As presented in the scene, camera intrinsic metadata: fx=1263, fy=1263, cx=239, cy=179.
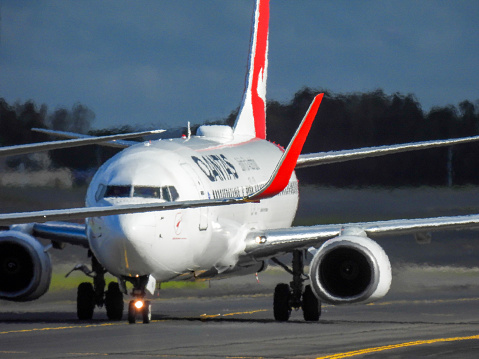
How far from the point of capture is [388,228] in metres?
23.5

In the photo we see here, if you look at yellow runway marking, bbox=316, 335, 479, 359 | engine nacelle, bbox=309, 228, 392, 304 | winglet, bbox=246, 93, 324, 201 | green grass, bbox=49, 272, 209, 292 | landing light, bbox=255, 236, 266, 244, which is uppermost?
winglet, bbox=246, 93, 324, 201

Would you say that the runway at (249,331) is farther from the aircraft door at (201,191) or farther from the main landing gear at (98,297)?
the aircraft door at (201,191)

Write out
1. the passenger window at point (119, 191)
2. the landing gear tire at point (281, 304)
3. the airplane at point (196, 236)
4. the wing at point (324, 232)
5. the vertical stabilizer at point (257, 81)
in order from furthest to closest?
the vertical stabilizer at point (257, 81), the landing gear tire at point (281, 304), the wing at point (324, 232), the passenger window at point (119, 191), the airplane at point (196, 236)

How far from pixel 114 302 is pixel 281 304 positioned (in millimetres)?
3272

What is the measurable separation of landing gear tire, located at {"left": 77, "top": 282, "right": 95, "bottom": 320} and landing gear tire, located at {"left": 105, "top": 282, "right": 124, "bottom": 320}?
340 millimetres

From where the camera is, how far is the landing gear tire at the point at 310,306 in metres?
24.5

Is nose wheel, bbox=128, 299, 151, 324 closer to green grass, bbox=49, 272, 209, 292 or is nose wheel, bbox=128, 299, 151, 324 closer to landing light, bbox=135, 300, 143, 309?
landing light, bbox=135, 300, 143, 309

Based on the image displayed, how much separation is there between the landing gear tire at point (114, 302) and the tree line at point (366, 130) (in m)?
8.20

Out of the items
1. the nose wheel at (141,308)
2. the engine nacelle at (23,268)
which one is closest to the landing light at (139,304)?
the nose wheel at (141,308)

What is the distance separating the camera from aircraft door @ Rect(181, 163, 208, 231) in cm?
2228

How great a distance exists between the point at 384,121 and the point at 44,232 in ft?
46.1

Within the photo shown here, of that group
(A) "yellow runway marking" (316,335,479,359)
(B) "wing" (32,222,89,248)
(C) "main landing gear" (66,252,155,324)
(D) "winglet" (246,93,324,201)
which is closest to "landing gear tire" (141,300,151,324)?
(C) "main landing gear" (66,252,155,324)

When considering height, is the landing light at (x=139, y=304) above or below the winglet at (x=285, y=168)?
below

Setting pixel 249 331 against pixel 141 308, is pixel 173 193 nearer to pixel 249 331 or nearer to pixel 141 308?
pixel 141 308
